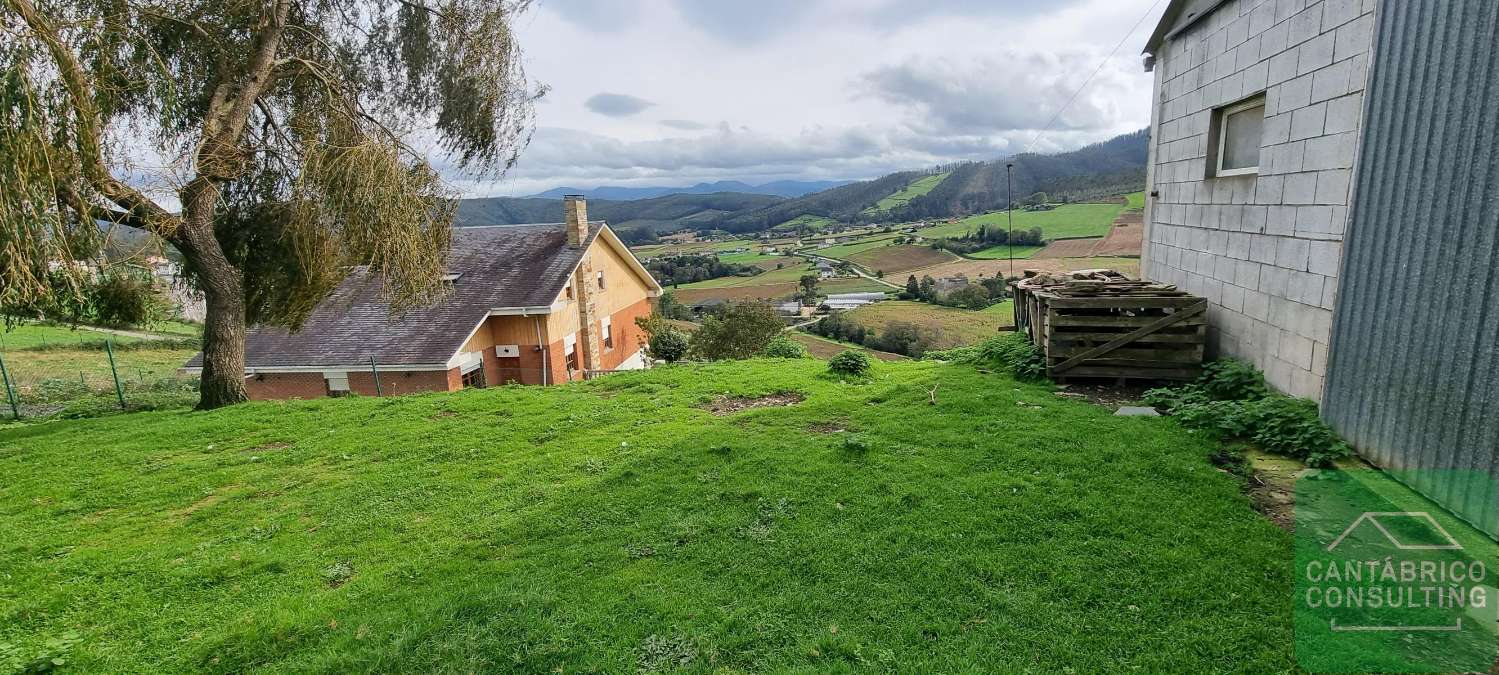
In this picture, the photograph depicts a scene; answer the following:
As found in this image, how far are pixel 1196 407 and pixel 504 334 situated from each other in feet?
55.7

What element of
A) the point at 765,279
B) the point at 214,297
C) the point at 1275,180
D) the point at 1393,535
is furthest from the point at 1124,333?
the point at 765,279

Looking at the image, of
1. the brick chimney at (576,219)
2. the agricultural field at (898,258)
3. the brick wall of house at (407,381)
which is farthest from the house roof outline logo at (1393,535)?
the agricultural field at (898,258)

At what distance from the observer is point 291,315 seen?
11078 millimetres

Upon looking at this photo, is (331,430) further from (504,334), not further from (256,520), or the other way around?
(504,334)

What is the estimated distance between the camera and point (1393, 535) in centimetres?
348

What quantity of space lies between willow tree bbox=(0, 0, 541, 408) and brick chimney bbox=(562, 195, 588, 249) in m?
8.40

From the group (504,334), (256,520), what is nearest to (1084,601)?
(256,520)

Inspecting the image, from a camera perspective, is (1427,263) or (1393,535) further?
(1427,263)

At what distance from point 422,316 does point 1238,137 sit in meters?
18.2

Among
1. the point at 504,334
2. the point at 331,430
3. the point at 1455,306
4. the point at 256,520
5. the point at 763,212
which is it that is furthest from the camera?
the point at 763,212

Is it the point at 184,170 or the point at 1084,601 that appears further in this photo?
the point at 184,170

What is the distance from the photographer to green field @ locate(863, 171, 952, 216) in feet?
275

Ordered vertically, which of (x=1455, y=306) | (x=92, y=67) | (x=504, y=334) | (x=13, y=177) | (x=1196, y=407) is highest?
(x=92, y=67)

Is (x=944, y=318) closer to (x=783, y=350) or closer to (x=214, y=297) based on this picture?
(x=783, y=350)
